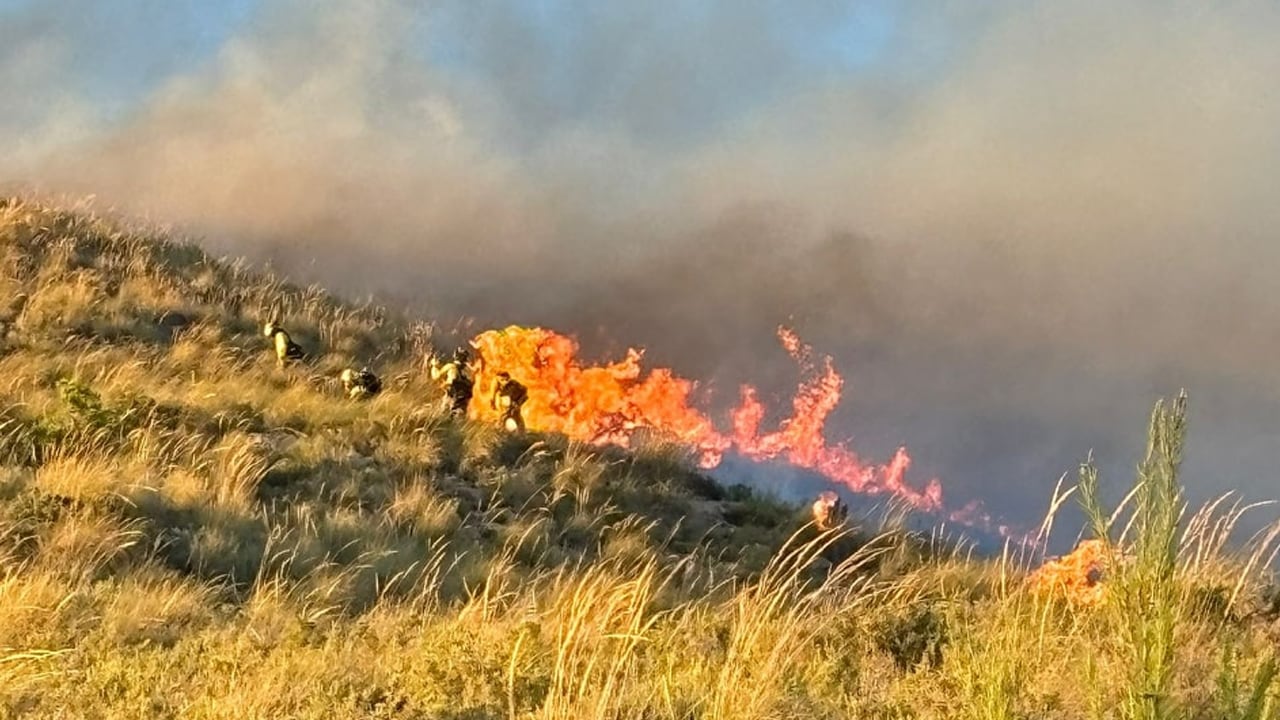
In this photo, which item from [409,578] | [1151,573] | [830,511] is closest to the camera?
[1151,573]

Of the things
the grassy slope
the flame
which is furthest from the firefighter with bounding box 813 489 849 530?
the flame

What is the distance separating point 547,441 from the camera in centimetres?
1270

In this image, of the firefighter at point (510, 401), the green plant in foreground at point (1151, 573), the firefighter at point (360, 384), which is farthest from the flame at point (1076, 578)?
the firefighter at point (360, 384)

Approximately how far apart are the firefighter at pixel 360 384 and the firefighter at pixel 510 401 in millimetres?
1463

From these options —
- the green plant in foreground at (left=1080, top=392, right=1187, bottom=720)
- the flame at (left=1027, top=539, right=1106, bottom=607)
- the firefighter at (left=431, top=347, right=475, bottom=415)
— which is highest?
the firefighter at (left=431, top=347, right=475, bottom=415)

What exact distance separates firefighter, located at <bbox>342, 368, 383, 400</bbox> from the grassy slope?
0.27 metres

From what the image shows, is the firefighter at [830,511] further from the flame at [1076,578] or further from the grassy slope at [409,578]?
the flame at [1076,578]

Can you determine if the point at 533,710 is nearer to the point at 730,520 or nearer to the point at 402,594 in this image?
the point at 402,594

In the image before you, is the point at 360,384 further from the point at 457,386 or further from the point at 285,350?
Result: the point at 285,350

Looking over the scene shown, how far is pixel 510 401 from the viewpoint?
1291 cm

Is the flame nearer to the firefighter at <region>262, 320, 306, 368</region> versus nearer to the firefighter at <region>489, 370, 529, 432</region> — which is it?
the firefighter at <region>489, 370, 529, 432</region>

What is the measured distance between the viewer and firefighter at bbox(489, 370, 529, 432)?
42.0 feet

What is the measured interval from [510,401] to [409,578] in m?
4.94

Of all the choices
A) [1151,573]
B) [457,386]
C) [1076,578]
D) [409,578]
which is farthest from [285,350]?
[1151,573]
